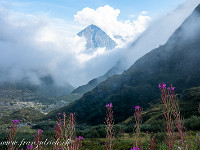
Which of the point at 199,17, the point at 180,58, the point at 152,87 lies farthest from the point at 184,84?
the point at 199,17

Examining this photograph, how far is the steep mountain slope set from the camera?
11812 centimetres

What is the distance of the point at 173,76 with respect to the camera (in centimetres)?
13350

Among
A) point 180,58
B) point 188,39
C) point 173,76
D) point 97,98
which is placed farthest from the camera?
point 97,98

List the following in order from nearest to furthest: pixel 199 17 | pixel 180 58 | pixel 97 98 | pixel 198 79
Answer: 1. pixel 198 79
2. pixel 180 58
3. pixel 97 98
4. pixel 199 17

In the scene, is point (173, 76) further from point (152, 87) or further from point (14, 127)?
point (14, 127)

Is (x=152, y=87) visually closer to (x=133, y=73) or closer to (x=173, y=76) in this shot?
(x=173, y=76)

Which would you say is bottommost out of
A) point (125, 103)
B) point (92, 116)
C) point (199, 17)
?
point (92, 116)

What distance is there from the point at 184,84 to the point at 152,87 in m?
25.9

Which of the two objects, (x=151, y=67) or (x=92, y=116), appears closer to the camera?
(x=92, y=116)

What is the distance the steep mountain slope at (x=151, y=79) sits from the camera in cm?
11812

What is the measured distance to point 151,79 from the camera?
480 feet

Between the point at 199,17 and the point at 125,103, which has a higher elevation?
the point at 199,17

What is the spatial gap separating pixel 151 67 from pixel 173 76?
31.3 m

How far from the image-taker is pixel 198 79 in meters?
111
